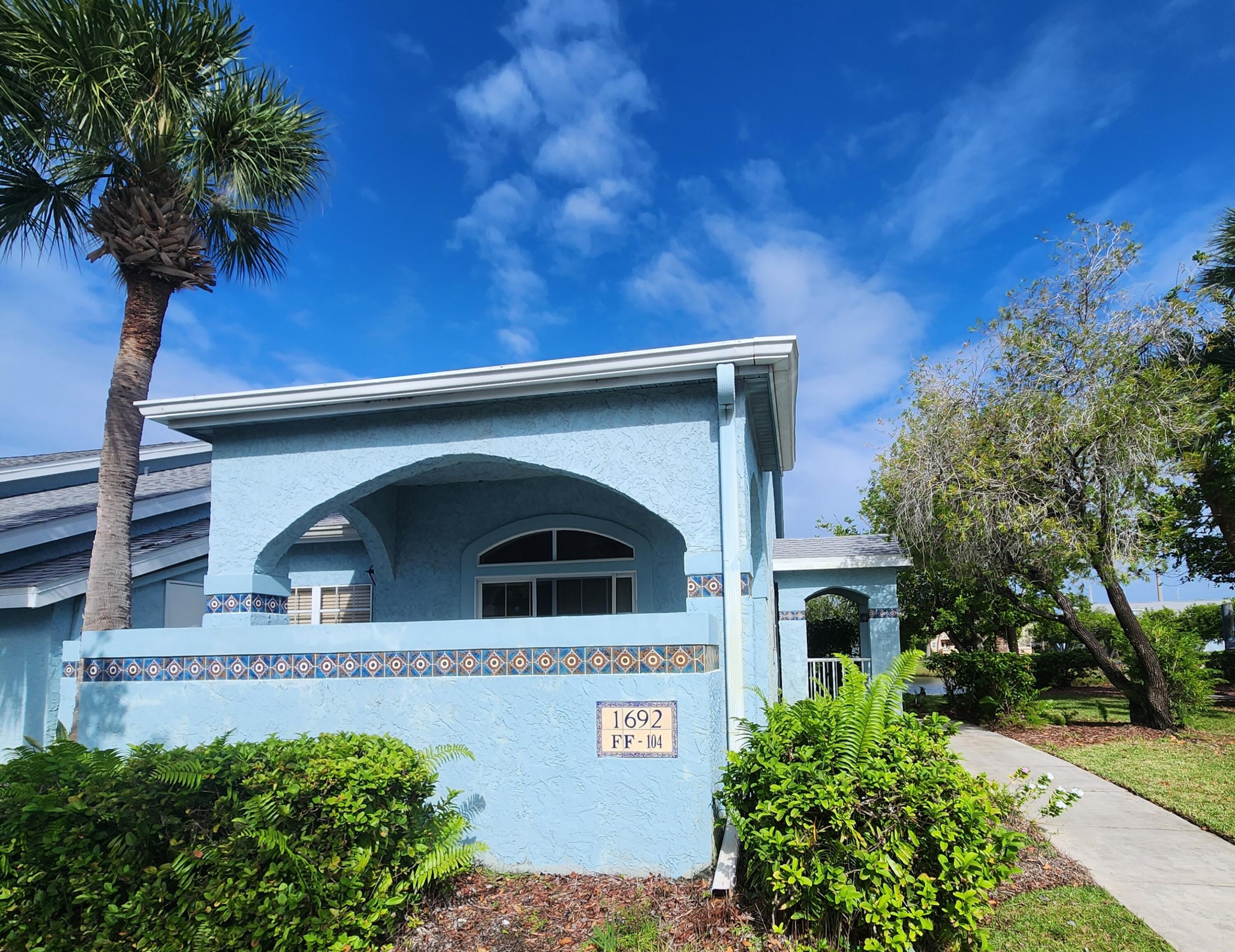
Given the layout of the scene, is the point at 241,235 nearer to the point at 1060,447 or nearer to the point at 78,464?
the point at 78,464

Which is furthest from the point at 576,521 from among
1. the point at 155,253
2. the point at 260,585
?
the point at 155,253

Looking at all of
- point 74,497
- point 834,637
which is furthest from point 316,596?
point 834,637

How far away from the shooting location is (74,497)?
39.8 feet

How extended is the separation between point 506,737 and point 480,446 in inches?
100

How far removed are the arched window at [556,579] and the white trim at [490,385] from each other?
3360 millimetres

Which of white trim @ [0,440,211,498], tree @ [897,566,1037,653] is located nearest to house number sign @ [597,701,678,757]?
white trim @ [0,440,211,498]

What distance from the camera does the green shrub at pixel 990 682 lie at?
557 inches

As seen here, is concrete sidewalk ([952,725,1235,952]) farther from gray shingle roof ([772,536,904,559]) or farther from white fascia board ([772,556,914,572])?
gray shingle roof ([772,536,904,559])

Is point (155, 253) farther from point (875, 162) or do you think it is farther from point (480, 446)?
point (875, 162)

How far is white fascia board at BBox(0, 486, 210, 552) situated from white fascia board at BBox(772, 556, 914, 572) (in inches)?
388

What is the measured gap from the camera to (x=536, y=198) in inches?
603

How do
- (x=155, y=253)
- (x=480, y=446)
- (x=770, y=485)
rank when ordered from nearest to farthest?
(x=480, y=446) < (x=155, y=253) < (x=770, y=485)

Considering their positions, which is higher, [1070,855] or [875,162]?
[875,162]

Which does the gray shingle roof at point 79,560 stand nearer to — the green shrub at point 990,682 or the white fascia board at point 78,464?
the white fascia board at point 78,464
